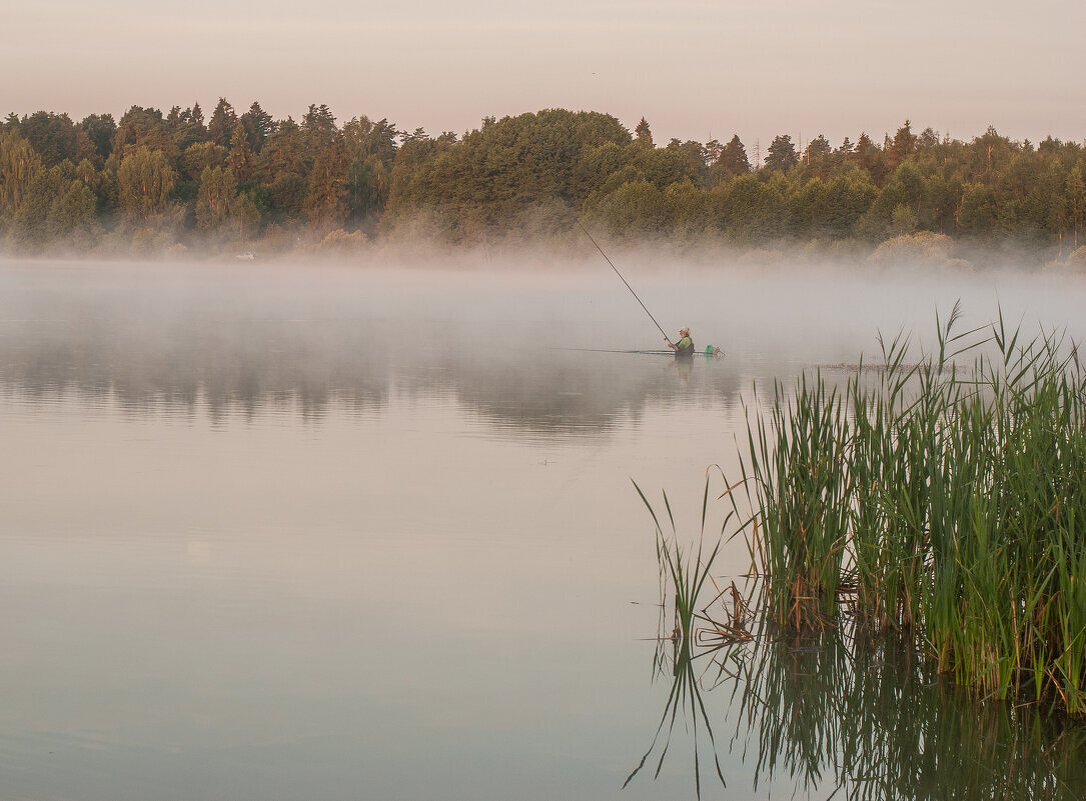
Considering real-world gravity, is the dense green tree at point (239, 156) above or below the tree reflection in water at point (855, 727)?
above

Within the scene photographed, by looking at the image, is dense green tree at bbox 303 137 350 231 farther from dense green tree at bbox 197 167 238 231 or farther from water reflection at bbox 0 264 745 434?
water reflection at bbox 0 264 745 434

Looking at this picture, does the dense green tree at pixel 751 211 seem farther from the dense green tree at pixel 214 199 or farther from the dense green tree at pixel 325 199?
the dense green tree at pixel 214 199

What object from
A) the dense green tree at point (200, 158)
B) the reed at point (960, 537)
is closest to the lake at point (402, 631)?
the reed at point (960, 537)

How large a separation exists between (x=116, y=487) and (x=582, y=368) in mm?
14760

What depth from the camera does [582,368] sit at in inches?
993

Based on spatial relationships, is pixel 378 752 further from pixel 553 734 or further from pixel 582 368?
pixel 582 368

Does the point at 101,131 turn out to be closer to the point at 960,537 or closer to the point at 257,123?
the point at 257,123

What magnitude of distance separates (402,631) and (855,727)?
2398mm

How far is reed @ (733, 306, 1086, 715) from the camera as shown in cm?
598

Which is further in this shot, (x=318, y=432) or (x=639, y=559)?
(x=318, y=432)

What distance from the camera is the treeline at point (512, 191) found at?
74625 millimetres

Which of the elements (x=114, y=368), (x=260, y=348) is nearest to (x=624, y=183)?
(x=260, y=348)

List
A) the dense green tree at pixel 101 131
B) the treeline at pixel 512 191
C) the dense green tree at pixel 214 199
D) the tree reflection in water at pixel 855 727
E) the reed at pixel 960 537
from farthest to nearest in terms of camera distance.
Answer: the dense green tree at pixel 101 131
the dense green tree at pixel 214 199
the treeline at pixel 512 191
the reed at pixel 960 537
the tree reflection in water at pixel 855 727

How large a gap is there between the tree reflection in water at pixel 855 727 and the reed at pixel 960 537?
0.50 ft
